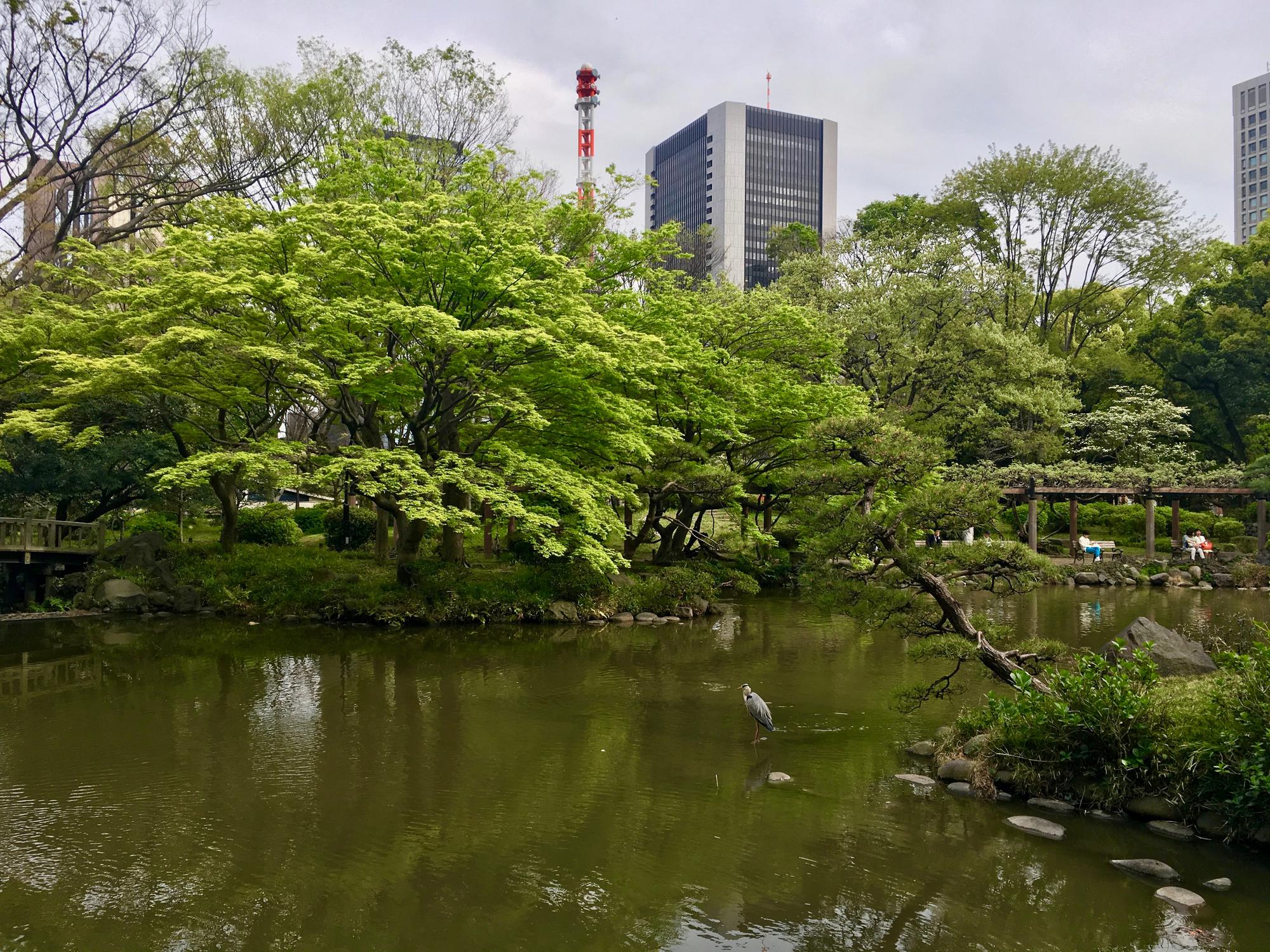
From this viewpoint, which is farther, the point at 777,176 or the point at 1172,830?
the point at 777,176

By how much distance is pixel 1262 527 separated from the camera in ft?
87.0

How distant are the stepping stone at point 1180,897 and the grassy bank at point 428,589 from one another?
13.1 meters

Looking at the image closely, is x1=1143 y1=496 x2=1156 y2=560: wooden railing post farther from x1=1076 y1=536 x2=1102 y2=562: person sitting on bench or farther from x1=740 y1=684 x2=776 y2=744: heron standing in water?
x1=740 y1=684 x2=776 y2=744: heron standing in water

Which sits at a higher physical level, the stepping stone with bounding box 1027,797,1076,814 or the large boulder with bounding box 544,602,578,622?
the large boulder with bounding box 544,602,578,622

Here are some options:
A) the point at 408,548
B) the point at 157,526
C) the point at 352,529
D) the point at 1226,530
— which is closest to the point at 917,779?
the point at 408,548

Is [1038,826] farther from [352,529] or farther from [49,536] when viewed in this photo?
[352,529]

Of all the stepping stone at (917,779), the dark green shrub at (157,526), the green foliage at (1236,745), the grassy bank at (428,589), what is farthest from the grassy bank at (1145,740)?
the dark green shrub at (157,526)

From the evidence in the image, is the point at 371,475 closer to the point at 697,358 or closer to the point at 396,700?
the point at 396,700

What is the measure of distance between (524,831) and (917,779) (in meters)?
3.86

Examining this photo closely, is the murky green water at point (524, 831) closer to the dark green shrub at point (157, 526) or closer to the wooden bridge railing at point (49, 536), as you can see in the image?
the wooden bridge railing at point (49, 536)

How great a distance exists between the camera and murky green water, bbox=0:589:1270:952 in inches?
229

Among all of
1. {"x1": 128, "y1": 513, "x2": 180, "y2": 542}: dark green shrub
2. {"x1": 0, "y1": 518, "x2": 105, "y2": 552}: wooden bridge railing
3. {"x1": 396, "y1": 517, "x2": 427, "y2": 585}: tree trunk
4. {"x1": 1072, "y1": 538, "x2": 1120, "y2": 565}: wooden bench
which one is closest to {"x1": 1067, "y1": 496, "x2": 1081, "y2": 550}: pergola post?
{"x1": 1072, "y1": 538, "x2": 1120, "y2": 565}: wooden bench

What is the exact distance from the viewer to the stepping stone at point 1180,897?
602 cm

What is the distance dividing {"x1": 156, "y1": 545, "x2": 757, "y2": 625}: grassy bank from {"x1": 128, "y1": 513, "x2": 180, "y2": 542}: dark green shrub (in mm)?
3233
